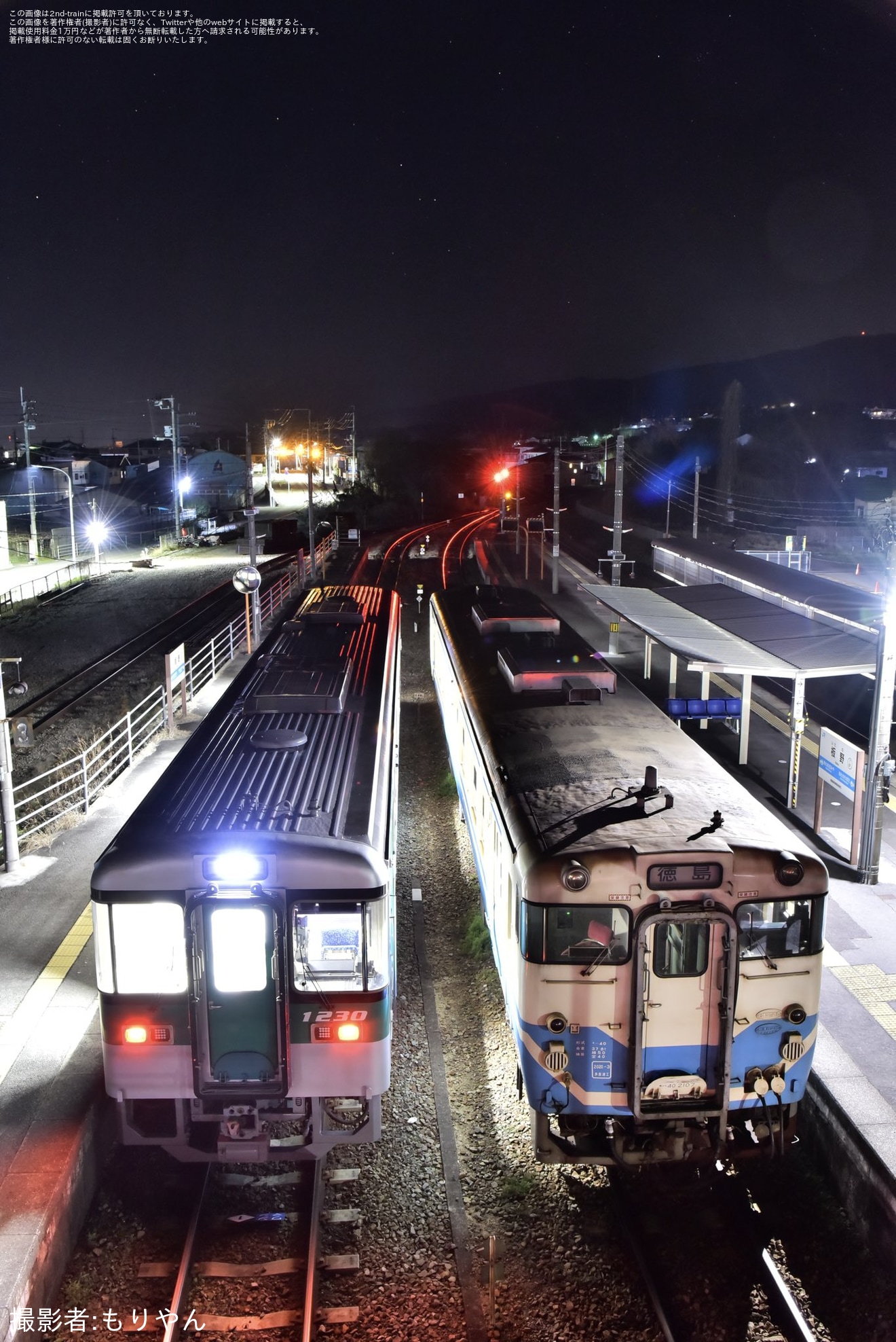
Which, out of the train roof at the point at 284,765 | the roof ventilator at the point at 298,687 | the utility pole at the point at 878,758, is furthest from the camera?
the utility pole at the point at 878,758

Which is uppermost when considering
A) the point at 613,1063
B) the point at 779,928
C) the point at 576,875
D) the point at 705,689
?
the point at 576,875

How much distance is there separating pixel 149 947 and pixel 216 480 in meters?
84.9

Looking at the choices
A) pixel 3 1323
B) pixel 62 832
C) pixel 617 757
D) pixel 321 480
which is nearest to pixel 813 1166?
pixel 617 757

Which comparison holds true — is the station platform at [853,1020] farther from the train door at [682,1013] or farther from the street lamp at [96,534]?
the street lamp at [96,534]

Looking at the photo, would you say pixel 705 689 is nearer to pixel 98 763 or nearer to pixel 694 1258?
pixel 98 763

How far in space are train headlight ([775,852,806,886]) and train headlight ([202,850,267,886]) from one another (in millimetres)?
3461

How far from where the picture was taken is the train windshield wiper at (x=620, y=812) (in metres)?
7.01

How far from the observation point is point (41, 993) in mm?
9219

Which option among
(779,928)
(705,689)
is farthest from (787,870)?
(705,689)

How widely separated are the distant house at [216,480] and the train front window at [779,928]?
83.3 metres

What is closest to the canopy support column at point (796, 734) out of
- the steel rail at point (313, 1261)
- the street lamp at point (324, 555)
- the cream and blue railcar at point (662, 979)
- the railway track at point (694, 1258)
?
the cream and blue railcar at point (662, 979)

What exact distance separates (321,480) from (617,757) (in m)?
100

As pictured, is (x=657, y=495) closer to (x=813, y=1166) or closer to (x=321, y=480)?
(x=321, y=480)

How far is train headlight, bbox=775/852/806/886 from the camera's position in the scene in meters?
6.61
